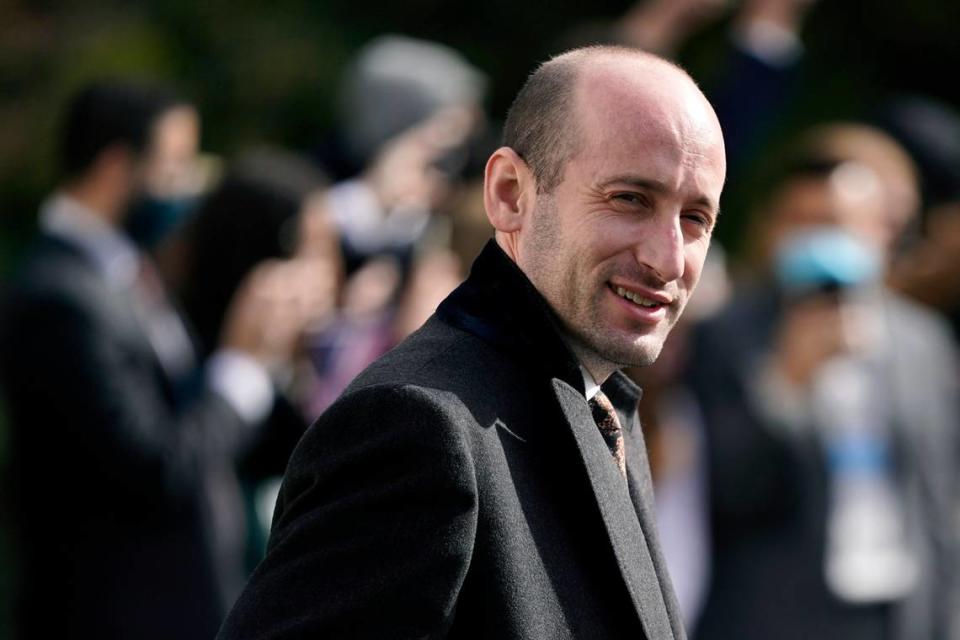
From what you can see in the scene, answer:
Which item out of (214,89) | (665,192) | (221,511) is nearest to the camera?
(665,192)

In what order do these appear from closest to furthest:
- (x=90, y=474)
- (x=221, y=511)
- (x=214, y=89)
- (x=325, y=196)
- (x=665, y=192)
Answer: (x=665, y=192) → (x=90, y=474) → (x=221, y=511) → (x=325, y=196) → (x=214, y=89)

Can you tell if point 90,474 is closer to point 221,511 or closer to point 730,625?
point 221,511

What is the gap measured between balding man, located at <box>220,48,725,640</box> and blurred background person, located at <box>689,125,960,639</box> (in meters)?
2.79

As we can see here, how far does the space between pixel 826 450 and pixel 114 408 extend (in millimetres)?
1983

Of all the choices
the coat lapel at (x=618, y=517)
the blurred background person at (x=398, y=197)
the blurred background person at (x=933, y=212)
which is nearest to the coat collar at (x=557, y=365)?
the coat lapel at (x=618, y=517)

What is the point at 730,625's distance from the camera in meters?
5.38

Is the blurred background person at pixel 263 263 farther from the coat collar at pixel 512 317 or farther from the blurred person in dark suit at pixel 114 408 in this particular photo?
the coat collar at pixel 512 317

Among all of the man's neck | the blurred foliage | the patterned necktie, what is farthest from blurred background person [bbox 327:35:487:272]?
the patterned necktie

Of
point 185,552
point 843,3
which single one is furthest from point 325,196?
point 843,3

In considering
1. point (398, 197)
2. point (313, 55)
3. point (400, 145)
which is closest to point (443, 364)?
point (398, 197)

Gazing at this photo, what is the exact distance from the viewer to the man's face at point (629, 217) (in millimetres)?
2436

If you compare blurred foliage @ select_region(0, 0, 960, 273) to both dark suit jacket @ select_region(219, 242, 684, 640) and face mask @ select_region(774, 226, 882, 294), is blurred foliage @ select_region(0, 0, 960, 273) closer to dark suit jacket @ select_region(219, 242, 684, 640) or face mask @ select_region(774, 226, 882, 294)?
face mask @ select_region(774, 226, 882, 294)

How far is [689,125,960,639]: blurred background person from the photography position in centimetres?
535

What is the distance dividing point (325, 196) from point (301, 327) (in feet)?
1.55
